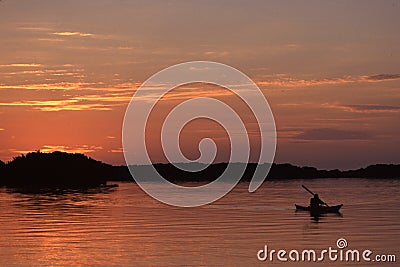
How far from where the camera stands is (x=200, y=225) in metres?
56.2

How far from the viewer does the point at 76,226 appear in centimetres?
5466

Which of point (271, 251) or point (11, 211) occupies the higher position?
point (11, 211)

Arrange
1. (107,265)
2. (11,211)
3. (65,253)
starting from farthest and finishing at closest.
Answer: (11,211)
(65,253)
(107,265)

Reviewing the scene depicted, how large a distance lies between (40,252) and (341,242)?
17015 millimetres

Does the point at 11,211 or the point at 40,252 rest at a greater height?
the point at 11,211

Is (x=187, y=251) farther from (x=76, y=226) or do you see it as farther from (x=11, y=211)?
(x=11, y=211)

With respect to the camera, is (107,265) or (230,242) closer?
(107,265)

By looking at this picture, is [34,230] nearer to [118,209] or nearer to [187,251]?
[187,251]

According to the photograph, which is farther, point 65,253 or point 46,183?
point 46,183

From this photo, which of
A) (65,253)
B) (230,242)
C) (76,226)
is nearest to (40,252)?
(65,253)

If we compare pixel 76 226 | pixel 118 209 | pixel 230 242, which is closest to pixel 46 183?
pixel 118 209

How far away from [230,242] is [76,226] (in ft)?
47.9

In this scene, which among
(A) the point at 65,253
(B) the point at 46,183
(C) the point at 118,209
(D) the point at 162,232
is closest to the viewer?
(A) the point at 65,253

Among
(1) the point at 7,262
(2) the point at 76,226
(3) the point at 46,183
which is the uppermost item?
(3) the point at 46,183
